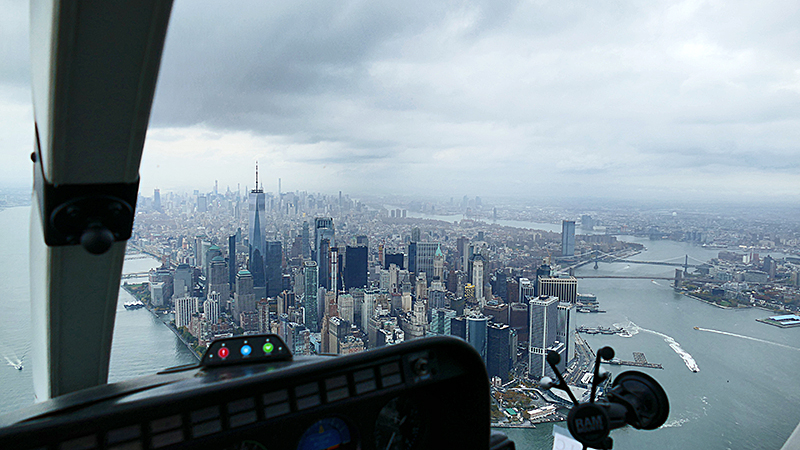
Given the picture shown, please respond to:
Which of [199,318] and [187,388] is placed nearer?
[187,388]

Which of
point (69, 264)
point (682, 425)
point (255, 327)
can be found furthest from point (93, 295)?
point (682, 425)

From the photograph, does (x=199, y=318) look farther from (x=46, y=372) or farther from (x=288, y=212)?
(x=288, y=212)

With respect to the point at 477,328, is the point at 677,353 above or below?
below

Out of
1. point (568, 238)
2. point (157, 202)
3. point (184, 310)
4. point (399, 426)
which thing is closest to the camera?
point (399, 426)

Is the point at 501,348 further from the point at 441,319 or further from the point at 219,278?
the point at 219,278

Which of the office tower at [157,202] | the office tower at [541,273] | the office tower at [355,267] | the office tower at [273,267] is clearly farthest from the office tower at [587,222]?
the office tower at [157,202]

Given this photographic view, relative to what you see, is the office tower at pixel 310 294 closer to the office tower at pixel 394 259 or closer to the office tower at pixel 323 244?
the office tower at pixel 323 244

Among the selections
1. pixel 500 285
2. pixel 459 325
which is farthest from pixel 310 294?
pixel 500 285
